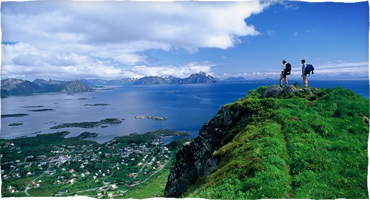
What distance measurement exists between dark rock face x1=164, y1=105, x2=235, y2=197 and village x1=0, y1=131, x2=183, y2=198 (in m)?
38.6

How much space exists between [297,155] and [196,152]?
254 inches

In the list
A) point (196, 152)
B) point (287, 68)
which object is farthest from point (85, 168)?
point (287, 68)

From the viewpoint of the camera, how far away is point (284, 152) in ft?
24.6

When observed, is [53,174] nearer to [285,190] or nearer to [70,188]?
[70,188]

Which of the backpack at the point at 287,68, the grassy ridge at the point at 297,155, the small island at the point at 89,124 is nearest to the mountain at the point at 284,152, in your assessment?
the grassy ridge at the point at 297,155

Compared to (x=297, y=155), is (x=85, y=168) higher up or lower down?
lower down

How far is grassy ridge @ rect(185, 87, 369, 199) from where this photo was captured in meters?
5.68

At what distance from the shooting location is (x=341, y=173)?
6156 mm

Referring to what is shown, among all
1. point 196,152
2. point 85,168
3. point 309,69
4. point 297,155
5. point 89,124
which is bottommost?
point 85,168

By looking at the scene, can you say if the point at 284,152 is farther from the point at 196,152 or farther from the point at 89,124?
the point at 89,124

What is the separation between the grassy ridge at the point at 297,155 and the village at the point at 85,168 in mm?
44392

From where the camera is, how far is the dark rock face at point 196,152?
12.2 metres

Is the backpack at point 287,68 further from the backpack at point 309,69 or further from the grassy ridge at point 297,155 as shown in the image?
the grassy ridge at point 297,155

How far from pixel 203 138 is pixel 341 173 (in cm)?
751
